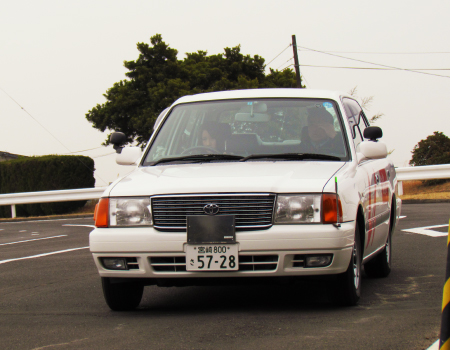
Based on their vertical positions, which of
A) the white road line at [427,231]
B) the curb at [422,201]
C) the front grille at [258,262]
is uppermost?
the front grille at [258,262]

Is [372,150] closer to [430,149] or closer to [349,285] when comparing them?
[349,285]

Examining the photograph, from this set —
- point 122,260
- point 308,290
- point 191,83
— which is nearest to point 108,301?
point 122,260

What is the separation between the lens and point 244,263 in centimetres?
501

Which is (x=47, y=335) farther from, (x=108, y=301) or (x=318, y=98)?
(x=318, y=98)

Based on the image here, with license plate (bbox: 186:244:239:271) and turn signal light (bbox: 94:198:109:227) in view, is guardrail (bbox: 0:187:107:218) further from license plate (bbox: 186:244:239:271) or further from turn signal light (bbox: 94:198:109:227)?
license plate (bbox: 186:244:239:271)

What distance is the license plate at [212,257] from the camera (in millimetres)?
4980

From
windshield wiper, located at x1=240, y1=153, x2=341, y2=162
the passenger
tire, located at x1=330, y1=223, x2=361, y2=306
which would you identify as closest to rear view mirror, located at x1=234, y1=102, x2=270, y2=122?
the passenger

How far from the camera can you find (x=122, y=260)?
523cm

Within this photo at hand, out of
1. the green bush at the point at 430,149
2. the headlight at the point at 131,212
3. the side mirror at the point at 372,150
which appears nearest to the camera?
the headlight at the point at 131,212

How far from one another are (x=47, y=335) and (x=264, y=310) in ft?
5.14

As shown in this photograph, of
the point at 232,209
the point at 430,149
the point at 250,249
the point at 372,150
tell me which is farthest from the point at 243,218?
the point at 430,149

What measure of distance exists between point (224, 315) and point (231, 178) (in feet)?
3.22

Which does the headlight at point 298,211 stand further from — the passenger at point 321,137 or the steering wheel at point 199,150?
the steering wheel at point 199,150

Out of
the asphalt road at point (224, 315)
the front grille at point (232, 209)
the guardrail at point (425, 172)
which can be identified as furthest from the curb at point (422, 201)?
the front grille at point (232, 209)
